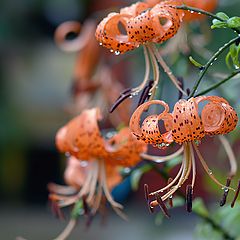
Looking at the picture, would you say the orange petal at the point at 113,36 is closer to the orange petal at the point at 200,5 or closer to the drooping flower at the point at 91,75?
the orange petal at the point at 200,5

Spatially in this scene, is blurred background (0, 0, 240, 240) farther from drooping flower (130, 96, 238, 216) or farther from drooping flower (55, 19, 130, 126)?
drooping flower (130, 96, 238, 216)

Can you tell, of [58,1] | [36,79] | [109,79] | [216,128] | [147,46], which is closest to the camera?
[216,128]

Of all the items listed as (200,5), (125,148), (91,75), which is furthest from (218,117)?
(91,75)

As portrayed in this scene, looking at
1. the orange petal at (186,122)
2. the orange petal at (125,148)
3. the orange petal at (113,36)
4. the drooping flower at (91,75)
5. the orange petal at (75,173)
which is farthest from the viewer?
the drooping flower at (91,75)

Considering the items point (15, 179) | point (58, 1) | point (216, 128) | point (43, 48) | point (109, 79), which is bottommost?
point (15, 179)

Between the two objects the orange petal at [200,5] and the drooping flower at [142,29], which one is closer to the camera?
the drooping flower at [142,29]

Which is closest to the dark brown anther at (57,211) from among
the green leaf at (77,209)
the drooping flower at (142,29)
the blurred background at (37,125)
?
the green leaf at (77,209)

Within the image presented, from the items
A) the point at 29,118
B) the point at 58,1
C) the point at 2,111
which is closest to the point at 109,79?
the point at 58,1

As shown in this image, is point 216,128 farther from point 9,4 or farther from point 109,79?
point 9,4
